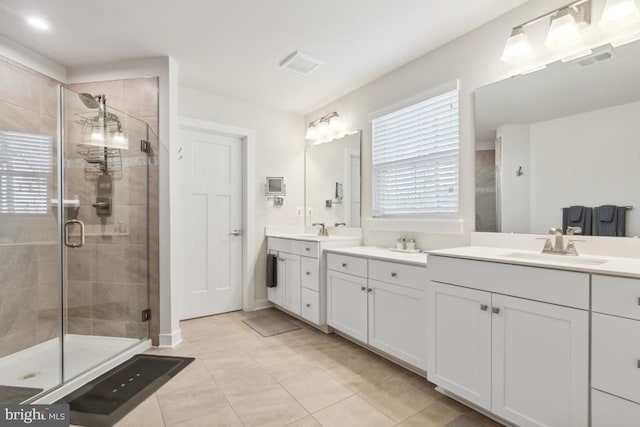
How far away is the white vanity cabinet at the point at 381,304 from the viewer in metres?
2.01

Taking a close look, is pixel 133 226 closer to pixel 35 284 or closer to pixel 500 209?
pixel 35 284

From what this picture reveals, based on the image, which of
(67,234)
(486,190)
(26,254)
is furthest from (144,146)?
(486,190)

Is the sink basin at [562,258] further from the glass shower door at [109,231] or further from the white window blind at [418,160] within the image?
the glass shower door at [109,231]

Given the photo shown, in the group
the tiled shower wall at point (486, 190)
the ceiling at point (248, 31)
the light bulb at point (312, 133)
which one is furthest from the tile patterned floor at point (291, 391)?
the ceiling at point (248, 31)

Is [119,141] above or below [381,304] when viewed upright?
above

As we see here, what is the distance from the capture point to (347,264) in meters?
2.59

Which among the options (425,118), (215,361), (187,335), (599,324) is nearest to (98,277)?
(187,335)

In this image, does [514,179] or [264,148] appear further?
[264,148]

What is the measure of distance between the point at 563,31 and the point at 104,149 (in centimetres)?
340

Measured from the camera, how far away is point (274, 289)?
3.56m

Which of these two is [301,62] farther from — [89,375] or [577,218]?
[89,375]

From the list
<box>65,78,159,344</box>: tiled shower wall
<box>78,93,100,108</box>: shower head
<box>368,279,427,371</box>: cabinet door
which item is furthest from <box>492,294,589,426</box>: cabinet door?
<box>78,93,100,108</box>: shower head

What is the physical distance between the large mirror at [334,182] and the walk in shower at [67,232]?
186 cm

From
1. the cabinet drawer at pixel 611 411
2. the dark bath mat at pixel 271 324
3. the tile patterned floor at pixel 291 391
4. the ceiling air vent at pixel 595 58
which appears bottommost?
the dark bath mat at pixel 271 324
